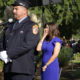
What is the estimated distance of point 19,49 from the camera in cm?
353

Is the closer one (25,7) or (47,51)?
(25,7)

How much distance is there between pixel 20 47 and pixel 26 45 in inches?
2.8

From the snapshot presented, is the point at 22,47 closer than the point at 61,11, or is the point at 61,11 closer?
the point at 22,47

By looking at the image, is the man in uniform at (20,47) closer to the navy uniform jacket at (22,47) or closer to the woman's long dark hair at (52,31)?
the navy uniform jacket at (22,47)

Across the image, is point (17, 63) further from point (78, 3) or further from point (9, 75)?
Result: point (78, 3)

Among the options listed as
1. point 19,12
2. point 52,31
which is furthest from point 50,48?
point 19,12

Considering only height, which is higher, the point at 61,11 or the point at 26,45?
the point at 26,45

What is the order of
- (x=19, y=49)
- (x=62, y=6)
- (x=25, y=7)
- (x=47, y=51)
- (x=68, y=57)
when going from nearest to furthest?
(x=19, y=49), (x=25, y=7), (x=47, y=51), (x=68, y=57), (x=62, y=6)

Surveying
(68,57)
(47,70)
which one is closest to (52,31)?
(47,70)

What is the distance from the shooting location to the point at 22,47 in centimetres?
353

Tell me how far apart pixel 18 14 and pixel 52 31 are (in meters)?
2.01

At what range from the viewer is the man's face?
370cm

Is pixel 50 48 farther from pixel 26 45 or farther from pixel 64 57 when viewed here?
pixel 64 57

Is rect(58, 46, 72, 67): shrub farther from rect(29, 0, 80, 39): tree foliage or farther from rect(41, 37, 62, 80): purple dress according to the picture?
rect(41, 37, 62, 80): purple dress
